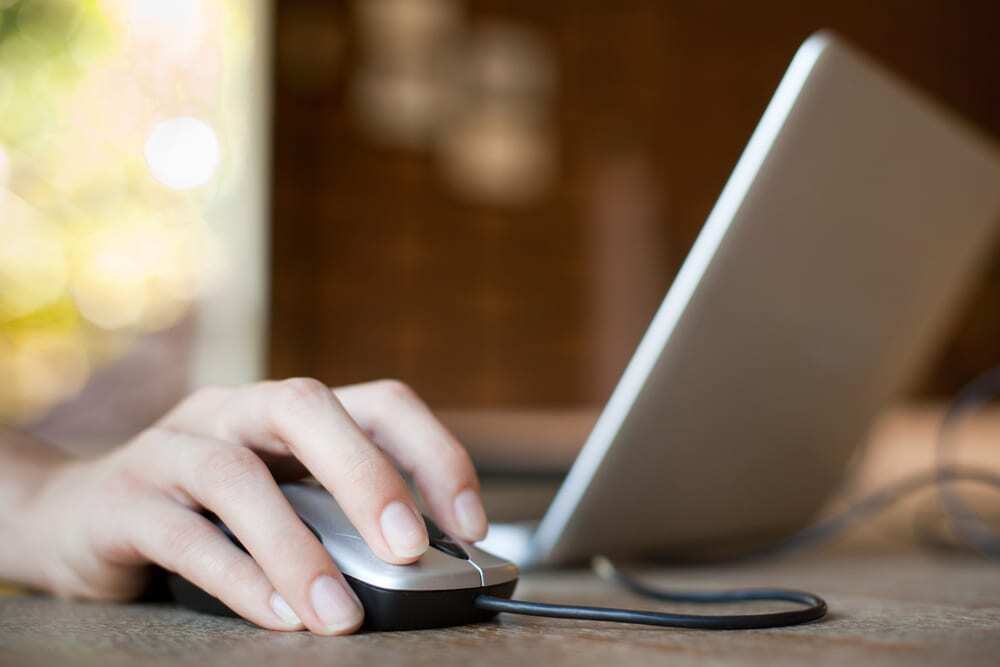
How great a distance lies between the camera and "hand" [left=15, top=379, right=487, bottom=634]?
40cm

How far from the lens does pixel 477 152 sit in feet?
16.4

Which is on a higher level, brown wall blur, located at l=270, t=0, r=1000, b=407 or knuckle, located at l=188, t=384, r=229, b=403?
brown wall blur, located at l=270, t=0, r=1000, b=407

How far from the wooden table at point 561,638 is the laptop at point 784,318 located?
0.21 ft

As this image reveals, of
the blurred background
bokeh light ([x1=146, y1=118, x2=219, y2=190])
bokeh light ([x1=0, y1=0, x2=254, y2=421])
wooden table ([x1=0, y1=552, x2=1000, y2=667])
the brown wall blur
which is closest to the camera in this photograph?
wooden table ([x1=0, y1=552, x2=1000, y2=667])

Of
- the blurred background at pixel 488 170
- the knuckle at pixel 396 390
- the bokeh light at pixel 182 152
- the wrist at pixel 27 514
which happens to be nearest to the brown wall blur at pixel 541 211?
the blurred background at pixel 488 170

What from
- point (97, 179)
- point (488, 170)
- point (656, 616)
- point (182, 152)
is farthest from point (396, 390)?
point (488, 170)

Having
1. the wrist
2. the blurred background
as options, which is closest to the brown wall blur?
the blurred background

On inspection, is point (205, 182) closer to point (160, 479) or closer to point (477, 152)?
point (477, 152)

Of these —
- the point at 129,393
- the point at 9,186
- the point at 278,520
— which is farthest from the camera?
the point at 129,393

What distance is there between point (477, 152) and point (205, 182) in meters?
1.45

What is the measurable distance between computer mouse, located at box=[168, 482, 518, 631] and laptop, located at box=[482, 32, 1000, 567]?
12 centimetres

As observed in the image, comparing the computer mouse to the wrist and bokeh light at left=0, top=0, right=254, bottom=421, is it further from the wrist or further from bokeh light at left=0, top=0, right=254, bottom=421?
bokeh light at left=0, top=0, right=254, bottom=421

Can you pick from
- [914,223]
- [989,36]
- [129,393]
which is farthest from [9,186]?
[989,36]

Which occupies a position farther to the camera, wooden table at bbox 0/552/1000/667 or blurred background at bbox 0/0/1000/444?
blurred background at bbox 0/0/1000/444
